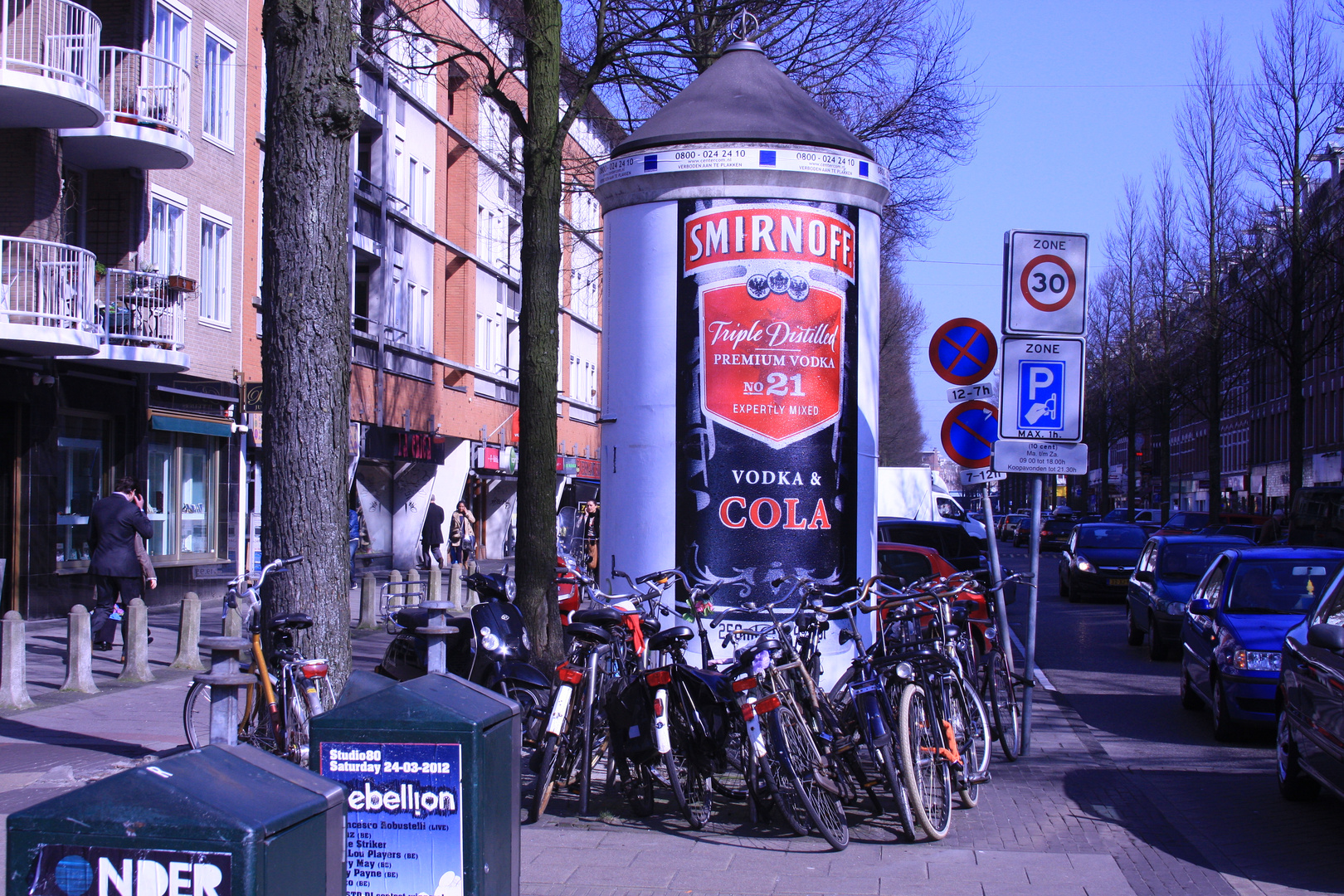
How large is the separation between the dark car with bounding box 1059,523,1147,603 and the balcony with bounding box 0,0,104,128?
59.7ft

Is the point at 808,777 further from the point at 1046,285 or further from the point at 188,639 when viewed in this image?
the point at 188,639

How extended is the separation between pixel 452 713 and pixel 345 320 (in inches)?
143

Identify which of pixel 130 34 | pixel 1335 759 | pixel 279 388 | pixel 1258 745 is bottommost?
pixel 1258 745

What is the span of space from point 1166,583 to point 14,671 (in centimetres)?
1294

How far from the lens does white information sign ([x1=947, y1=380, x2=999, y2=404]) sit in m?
10.9

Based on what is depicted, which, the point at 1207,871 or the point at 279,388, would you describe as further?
the point at 279,388

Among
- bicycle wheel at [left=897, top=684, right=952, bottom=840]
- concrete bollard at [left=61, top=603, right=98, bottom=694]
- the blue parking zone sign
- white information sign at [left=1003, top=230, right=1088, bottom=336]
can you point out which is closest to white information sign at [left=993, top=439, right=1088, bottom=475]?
the blue parking zone sign

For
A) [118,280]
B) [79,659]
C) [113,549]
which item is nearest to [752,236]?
[79,659]

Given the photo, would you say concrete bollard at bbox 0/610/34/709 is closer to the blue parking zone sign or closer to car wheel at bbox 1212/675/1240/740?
the blue parking zone sign

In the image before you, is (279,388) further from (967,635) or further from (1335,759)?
(1335,759)

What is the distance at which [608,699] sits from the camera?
22.8ft

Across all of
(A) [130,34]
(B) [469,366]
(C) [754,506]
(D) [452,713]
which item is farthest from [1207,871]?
(B) [469,366]

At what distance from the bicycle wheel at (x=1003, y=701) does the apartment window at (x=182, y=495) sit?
1482cm

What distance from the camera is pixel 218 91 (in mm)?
22359
